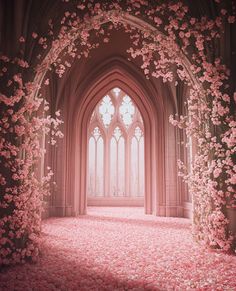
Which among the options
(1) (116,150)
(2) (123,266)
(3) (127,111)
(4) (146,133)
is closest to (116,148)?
(1) (116,150)

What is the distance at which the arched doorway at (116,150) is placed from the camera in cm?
1422

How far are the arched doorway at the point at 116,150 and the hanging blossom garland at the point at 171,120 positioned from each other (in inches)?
367

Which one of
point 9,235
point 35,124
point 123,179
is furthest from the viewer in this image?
point 123,179

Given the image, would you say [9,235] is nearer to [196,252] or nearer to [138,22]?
[196,252]

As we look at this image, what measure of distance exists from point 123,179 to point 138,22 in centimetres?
969

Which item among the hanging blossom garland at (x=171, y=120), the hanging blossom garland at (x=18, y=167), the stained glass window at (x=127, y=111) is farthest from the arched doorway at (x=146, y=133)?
the hanging blossom garland at (x=18, y=167)

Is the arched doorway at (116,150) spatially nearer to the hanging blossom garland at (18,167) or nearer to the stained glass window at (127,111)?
the stained glass window at (127,111)

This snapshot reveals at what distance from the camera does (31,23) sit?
178 inches

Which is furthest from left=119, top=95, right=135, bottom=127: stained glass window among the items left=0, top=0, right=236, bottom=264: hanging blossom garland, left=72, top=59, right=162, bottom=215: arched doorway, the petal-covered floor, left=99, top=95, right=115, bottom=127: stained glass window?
the petal-covered floor

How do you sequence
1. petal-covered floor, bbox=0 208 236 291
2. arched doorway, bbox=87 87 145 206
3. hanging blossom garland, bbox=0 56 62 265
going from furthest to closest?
arched doorway, bbox=87 87 145 206
hanging blossom garland, bbox=0 56 62 265
petal-covered floor, bbox=0 208 236 291

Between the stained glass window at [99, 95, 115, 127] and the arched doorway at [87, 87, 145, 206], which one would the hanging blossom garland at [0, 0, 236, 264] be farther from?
the stained glass window at [99, 95, 115, 127]

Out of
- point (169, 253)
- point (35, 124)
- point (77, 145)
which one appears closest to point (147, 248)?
point (169, 253)

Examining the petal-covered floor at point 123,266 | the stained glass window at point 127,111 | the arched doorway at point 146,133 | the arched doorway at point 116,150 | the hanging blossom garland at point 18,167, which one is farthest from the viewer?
the stained glass window at point 127,111

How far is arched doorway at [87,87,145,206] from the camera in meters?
14.2
